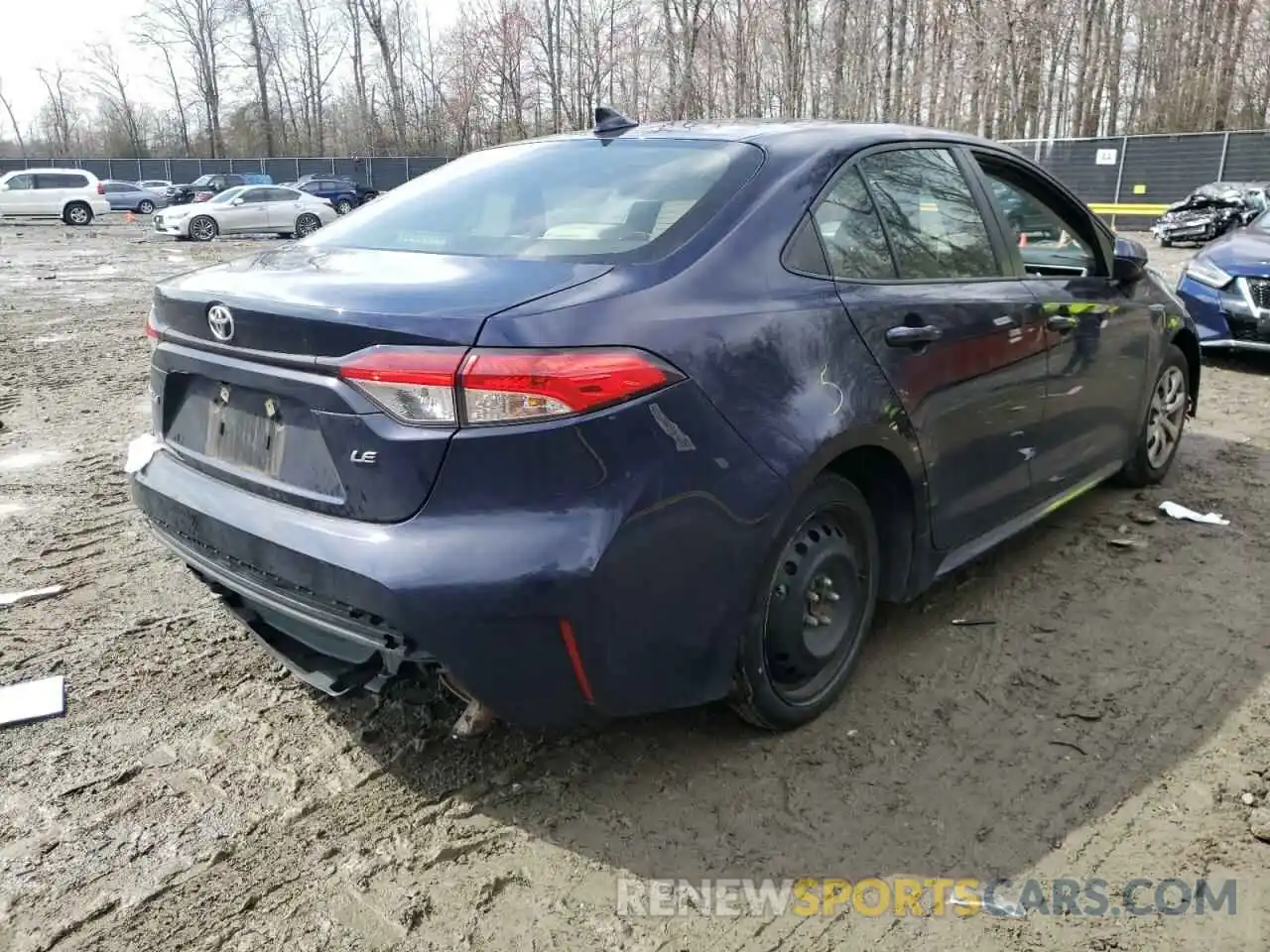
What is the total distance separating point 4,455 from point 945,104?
1321 inches

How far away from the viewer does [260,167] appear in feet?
178

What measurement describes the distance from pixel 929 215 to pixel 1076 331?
0.98 meters

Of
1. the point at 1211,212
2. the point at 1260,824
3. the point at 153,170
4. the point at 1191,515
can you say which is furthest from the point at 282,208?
the point at 153,170

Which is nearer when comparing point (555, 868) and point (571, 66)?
point (555, 868)

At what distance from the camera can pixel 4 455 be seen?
19.0 ft

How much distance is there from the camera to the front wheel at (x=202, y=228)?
2598 cm

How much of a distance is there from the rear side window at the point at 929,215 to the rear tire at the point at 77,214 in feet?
118

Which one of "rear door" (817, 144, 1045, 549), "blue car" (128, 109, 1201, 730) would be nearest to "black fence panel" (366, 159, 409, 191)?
"blue car" (128, 109, 1201, 730)

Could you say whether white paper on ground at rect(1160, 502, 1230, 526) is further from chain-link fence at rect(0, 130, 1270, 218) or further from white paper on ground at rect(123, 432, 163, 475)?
chain-link fence at rect(0, 130, 1270, 218)

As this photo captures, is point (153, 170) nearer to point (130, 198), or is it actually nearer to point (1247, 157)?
point (130, 198)

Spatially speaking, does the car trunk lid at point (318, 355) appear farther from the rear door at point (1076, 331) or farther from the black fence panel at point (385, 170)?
the black fence panel at point (385, 170)

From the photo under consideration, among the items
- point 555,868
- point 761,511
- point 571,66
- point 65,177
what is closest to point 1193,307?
point 761,511

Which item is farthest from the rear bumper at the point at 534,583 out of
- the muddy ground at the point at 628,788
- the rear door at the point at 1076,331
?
the rear door at the point at 1076,331

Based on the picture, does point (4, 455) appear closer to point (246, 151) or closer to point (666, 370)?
point (666, 370)
